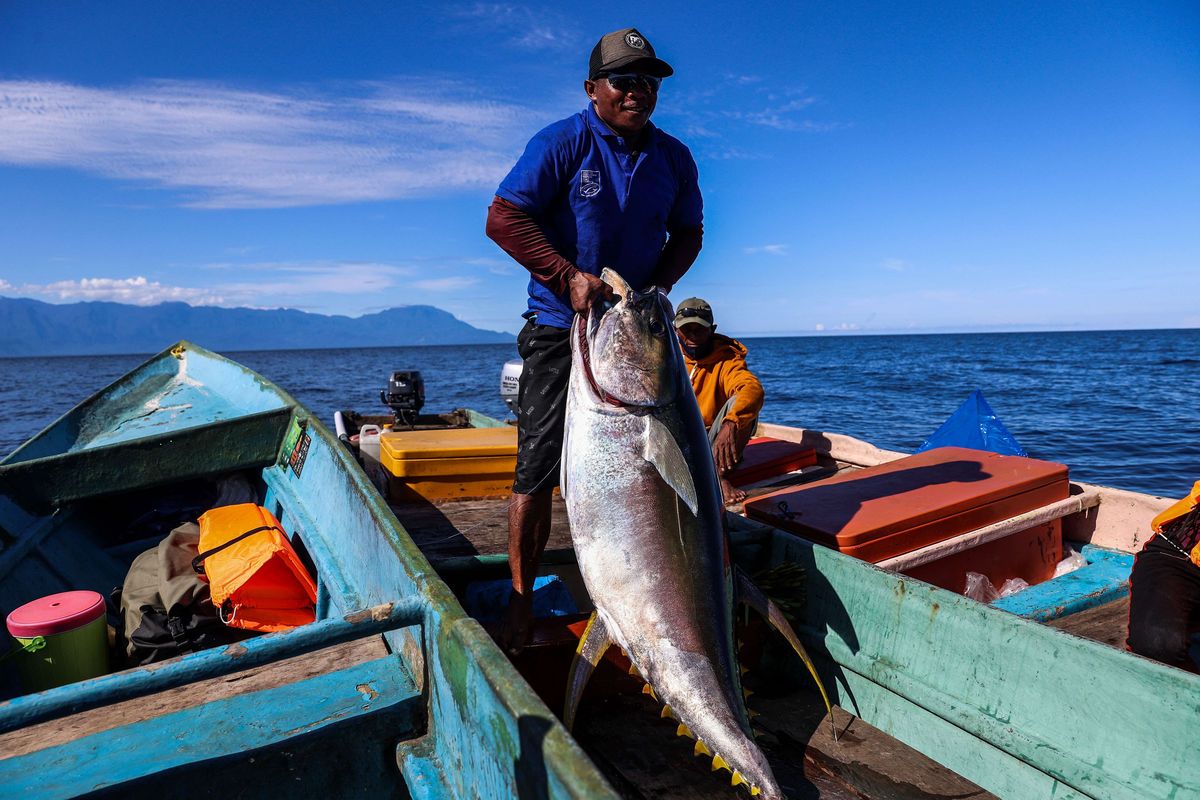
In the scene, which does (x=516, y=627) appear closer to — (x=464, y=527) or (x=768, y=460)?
(x=464, y=527)

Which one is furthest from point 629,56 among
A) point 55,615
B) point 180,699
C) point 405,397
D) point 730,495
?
point 405,397

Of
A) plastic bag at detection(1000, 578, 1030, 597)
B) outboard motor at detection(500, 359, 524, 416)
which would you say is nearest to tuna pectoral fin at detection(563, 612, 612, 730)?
plastic bag at detection(1000, 578, 1030, 597)

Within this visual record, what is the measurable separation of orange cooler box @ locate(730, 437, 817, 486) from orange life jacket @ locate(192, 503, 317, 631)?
350cm

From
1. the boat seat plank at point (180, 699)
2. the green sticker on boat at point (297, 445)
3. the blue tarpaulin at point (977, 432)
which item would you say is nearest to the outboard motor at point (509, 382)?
the green sticker on boat at point (297, 445)

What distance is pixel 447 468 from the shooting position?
18.6 ft

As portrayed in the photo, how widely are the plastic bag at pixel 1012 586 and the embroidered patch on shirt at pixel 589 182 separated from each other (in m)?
3.60

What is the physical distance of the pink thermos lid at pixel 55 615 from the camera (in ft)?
11.1

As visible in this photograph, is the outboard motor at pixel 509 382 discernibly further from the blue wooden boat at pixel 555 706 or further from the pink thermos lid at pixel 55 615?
the pink thermos lid at pixel 55 615

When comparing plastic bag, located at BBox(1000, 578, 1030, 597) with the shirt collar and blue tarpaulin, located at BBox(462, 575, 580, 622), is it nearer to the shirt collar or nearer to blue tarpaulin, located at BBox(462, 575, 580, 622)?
blue tarpaulin, located at BBox(462, 575, 580, 622)

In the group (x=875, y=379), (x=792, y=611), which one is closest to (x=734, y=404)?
(x=792, y=611)

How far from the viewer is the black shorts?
3.13m

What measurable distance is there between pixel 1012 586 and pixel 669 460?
3178 millimetres

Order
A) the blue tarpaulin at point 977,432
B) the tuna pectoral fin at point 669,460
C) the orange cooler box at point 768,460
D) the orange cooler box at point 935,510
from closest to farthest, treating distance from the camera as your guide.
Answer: the tuna pectoral fin at point 669,460, the orange cooler box at point 935,510, the orange cooler box at point 768,460, the blue tarpaulin at point 977,432

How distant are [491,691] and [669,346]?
1522 mm
